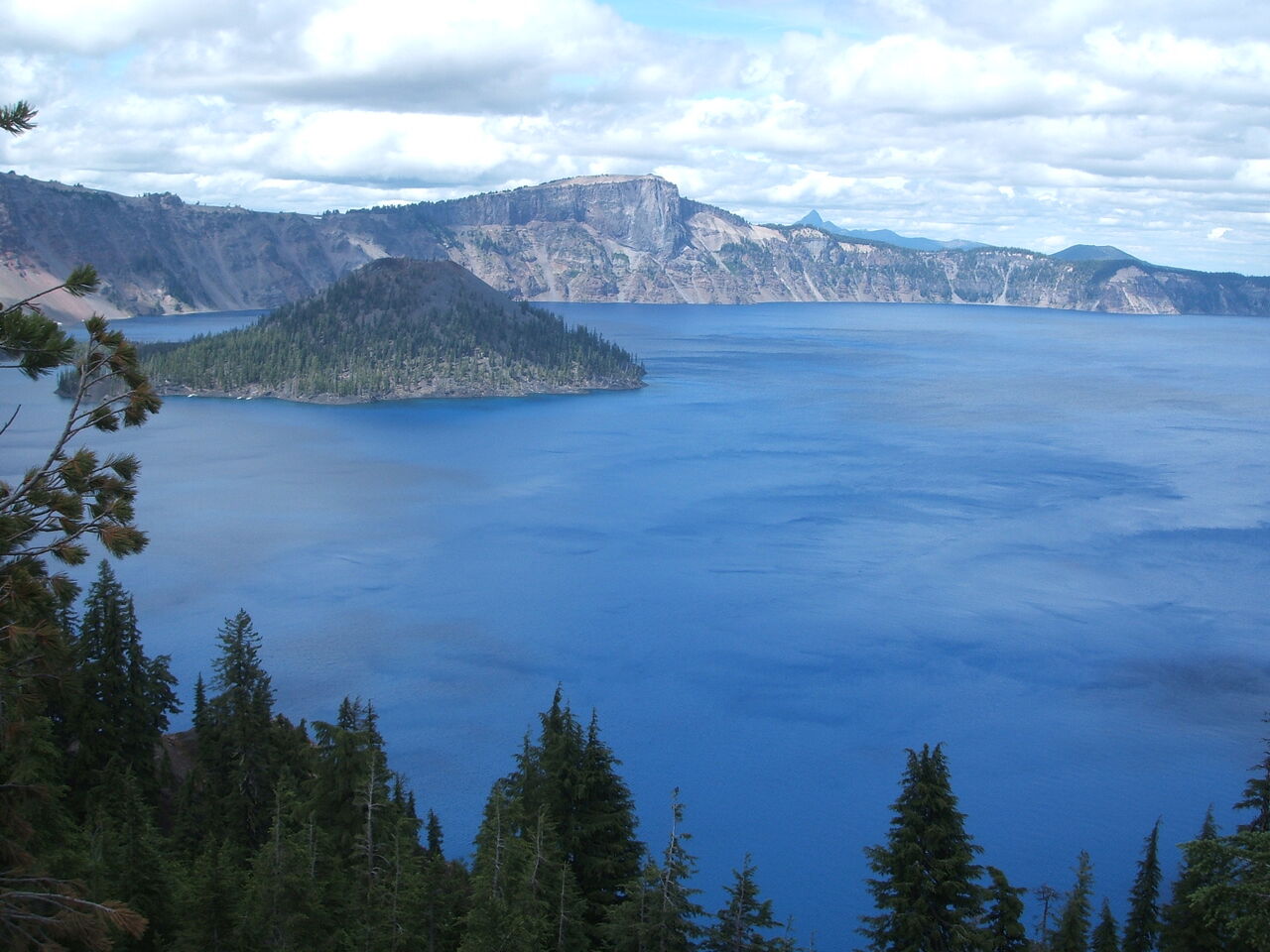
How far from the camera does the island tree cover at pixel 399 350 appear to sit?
124 m

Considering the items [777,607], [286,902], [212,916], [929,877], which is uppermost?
[929,877]

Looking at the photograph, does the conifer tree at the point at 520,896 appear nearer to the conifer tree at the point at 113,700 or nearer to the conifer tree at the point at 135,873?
the conifer tree at the point at 135,873

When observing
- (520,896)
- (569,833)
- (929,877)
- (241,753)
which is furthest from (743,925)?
(241,753)

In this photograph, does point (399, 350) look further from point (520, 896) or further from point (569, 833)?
point (520, 896)

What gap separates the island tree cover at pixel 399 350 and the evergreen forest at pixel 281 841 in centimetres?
10044

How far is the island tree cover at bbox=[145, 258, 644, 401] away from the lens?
124188mm

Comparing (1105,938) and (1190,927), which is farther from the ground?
(1190,927)

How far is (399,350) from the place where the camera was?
135 meters

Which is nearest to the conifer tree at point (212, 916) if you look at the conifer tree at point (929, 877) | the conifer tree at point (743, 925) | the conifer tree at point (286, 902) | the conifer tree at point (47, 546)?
the conifer tree at point (286, 902)

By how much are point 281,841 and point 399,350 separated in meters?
122

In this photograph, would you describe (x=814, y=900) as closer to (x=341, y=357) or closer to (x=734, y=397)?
(x=734, y=397)

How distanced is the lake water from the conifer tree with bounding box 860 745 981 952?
1346 cm

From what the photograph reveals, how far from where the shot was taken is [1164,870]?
1232 inches

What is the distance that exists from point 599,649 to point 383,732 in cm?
1139
